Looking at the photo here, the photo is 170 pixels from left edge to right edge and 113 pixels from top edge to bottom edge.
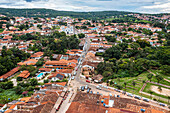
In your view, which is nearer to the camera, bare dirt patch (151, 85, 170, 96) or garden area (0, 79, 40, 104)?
garden area (0, 79, 40, 104)

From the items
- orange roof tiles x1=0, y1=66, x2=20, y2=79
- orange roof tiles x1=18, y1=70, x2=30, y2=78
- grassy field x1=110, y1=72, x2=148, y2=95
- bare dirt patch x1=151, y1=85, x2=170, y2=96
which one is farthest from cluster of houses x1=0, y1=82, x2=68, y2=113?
bare dirt patch x1=151, y1=85, x2=170, y2=96

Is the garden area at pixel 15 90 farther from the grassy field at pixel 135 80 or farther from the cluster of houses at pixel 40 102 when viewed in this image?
the grassy field at pixel 135 80

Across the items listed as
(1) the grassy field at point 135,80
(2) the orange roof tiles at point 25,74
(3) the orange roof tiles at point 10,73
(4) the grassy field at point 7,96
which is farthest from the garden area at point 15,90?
(1) the grassy field at point 135,80

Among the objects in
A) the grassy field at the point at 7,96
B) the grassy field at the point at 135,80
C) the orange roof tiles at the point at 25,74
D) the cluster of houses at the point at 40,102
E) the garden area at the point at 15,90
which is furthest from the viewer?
the orange roof tiles at the point at 25,74

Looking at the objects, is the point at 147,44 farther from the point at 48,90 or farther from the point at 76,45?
the point at 48,90

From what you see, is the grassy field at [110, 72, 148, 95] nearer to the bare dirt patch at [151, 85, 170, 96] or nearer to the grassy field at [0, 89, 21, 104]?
the bare dirt patch at [151, 85, 170, 96]

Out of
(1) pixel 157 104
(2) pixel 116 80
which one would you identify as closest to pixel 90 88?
(2) pixel 116 80

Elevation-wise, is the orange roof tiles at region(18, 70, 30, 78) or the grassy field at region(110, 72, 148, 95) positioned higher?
the grassy field at region(110, 72, 148, 95)

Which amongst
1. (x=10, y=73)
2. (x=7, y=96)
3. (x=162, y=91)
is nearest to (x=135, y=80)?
(x=162, y=91)

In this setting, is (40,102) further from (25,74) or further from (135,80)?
(135,80)

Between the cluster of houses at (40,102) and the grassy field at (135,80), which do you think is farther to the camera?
the grassy field at (135,80)

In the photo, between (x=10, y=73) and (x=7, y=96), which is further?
(x=10, y=73)
